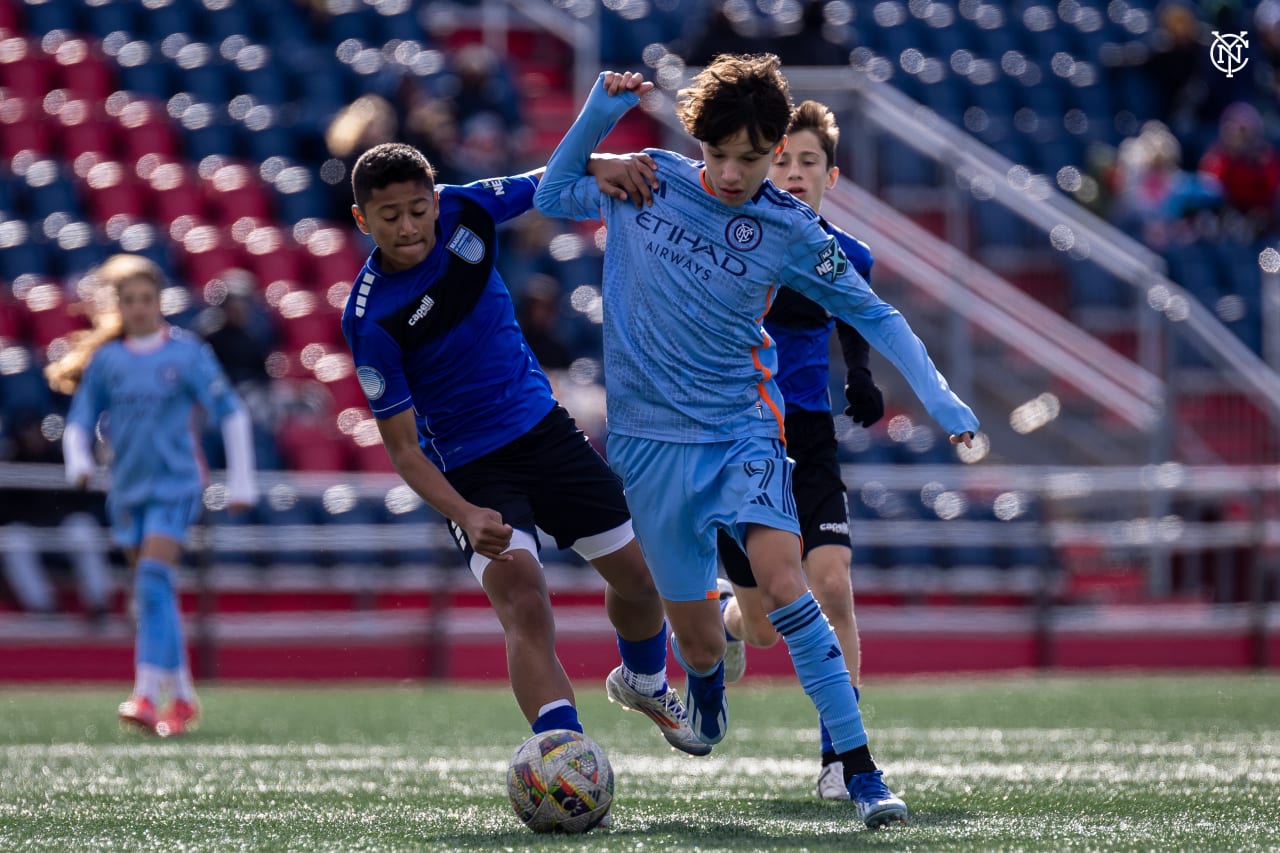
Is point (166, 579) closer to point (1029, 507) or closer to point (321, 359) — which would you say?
point (321, 359)

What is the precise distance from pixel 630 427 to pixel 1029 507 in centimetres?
838

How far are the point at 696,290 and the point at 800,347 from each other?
1172 millimetres

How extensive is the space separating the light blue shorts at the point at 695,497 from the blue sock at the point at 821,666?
0.26 meters

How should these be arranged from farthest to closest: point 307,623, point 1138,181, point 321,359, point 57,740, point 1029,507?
point 1138,181 < point 321,359 < point 1029,507 < point 307,623 < point 57,740

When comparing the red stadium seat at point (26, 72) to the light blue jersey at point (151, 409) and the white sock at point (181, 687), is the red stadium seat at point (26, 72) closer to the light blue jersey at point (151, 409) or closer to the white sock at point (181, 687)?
the light blue jersey at point (151, 409)

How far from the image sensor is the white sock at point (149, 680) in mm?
8828

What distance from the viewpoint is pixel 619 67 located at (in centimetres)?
1806

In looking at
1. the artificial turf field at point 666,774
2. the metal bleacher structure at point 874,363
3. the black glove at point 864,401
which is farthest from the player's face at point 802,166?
the metal bleacher structure at point 874,363

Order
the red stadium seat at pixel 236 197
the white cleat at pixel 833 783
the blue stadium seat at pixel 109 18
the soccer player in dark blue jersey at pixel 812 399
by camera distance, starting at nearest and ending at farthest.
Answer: the white cleat at pixel 833 783
the soccer player in dark blue jersey at pixel 812 399
the red stadium seat at pixel 236 197
the blue stadium seat at pixel 109 18

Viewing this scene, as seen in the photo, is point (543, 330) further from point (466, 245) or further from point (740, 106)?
point (740, 106)

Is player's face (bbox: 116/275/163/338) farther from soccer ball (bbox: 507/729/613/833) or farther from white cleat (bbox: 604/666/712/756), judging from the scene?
soccer ball (bbox: 507/729/613/833)

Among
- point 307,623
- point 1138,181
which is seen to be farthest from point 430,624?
point 1138,181

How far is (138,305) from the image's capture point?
29.8 ft

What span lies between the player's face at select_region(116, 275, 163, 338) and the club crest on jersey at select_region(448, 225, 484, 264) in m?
3.88
